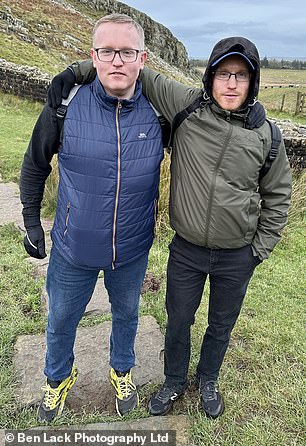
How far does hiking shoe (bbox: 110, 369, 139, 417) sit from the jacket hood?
1.70 m

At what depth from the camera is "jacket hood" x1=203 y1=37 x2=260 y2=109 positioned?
74.9 inches

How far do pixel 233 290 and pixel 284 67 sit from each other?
3864 inches

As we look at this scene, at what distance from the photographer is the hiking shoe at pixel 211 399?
2500 mm

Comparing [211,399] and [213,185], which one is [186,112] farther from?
[211,399]

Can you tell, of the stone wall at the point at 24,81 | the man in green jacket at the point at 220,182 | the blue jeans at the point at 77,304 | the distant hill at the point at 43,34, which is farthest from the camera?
the distant hill at the point at 43,34

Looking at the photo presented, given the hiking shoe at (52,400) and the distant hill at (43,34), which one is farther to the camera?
the distant hill at (43,34)

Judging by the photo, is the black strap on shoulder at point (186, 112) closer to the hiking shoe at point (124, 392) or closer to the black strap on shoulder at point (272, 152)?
the black strap on shoulder at point (272, 152)

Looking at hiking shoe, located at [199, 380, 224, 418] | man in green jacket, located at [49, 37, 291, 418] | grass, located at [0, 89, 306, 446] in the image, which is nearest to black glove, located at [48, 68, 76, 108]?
man in green jacket, located at [49, 37, 291, 418]

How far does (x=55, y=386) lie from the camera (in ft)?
7.98

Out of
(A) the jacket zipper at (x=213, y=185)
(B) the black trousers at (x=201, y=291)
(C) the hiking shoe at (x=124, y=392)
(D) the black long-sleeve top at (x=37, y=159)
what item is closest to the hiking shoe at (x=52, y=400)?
(C) the hiking shoe at (x=124, y=392)

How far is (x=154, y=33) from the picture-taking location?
35.8 m

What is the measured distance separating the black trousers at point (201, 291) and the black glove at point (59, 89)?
2.99 ft

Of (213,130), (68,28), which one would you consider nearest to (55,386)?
(213,130)

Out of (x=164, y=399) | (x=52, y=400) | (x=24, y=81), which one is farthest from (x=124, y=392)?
(x=24, y=81)
